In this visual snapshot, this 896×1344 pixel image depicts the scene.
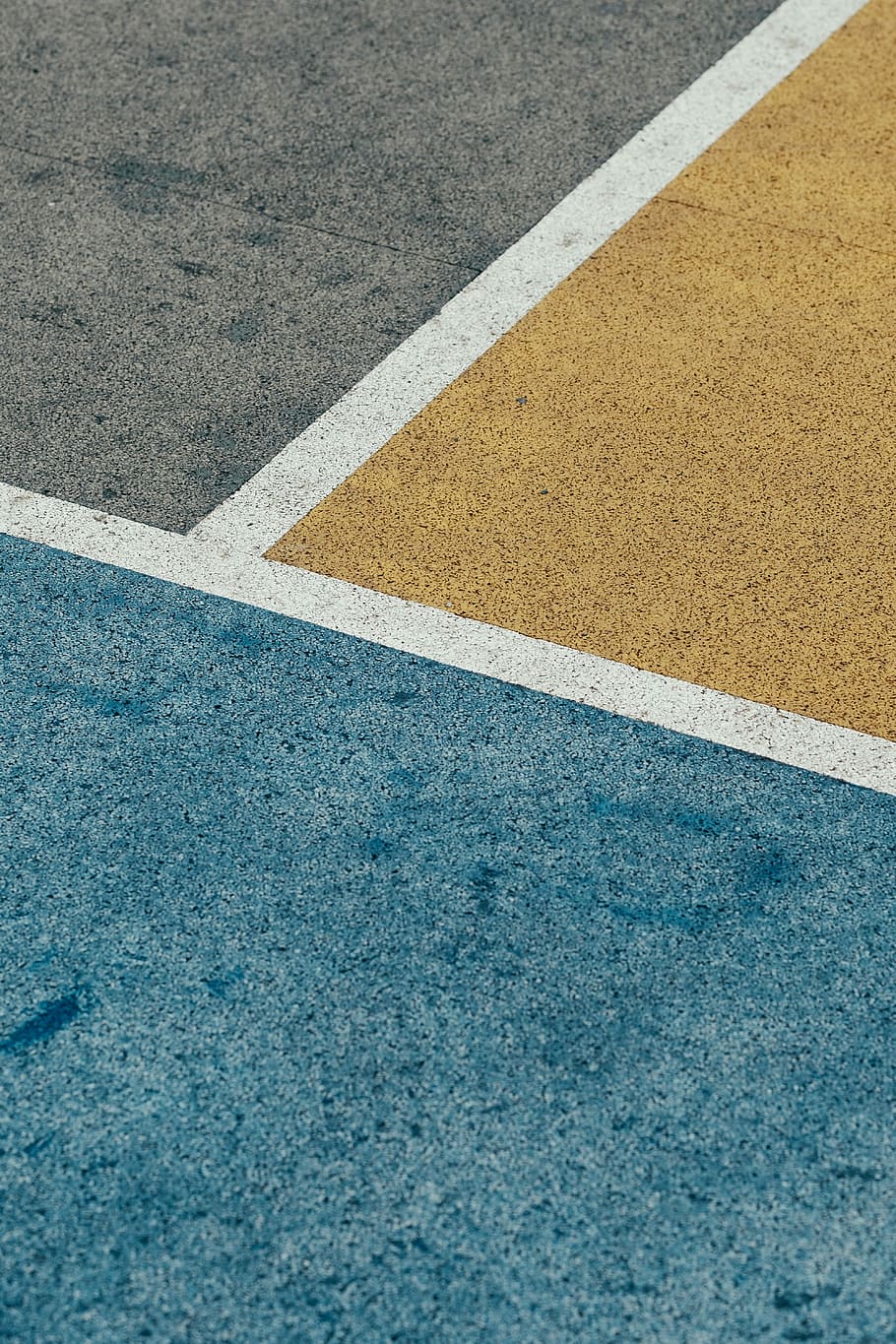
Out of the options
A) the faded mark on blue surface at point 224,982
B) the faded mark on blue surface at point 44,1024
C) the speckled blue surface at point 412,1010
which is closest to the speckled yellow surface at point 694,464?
the speckled blue surface at point 412,1010

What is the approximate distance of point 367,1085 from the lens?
3537 mm

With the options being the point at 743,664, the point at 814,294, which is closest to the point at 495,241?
the point at 814,294

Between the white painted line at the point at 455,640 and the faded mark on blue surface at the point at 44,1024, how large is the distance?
134cm

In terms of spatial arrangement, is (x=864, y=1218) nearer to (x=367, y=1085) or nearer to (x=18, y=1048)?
(x=367, y=1085)

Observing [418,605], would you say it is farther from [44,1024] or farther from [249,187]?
[249,187]

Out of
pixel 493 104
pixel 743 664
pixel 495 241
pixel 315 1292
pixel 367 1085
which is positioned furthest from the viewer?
pixel 493 104

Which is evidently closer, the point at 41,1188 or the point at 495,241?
the point at 41,1188

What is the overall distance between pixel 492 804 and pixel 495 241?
2.74 metres

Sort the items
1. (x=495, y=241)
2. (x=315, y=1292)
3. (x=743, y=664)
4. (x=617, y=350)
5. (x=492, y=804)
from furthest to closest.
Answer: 1. (x=495, y=241)
2. (x=617, y=350)
3. (x=743, y=664)
4. (x=492, y=804)
5. (x=315, y=1292)

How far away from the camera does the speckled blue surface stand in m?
3.24

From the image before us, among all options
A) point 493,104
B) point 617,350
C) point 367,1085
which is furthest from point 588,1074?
point 493,104

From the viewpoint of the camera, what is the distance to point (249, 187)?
645 cm

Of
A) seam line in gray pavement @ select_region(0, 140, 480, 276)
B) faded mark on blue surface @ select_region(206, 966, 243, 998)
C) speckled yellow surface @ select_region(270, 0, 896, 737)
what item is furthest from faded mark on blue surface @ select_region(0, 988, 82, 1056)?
seam line in gray pavement @ select_region(0, 140, 480, 276)

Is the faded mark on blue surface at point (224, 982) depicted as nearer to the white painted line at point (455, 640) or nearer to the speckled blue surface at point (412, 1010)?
the speckled blue surface at point (412, 1010)
